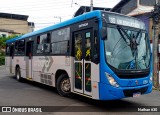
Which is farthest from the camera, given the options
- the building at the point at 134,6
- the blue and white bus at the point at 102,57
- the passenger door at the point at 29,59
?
the building at the point at 134,6

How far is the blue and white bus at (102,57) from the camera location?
771cm

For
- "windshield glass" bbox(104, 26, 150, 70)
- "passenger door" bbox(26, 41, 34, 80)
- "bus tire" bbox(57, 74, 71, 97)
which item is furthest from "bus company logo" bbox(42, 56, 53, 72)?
"windshield glass" bbox(104, 26, 150, 70)

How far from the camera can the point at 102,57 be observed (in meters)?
7.71

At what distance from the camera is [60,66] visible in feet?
33.9

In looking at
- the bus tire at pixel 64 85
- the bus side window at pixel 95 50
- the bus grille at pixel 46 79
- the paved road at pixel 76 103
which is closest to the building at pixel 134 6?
the bus grille at pixel 46 79

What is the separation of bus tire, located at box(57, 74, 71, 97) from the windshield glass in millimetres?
2672

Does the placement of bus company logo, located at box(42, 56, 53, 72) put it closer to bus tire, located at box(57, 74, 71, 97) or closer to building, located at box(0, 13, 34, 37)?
bus tire, located at box(57, 74, 71, 97)

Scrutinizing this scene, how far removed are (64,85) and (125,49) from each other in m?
3.23

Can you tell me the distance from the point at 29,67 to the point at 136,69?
744 cm

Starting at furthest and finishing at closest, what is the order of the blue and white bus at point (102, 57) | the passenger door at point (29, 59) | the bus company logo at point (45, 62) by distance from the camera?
the passenger door at point (29, 59) < the bus company logo at point (45, 62) < the blue and white bus at point (102, 57)

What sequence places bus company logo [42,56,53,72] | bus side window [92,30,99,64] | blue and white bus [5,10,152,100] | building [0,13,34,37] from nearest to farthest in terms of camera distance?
blue and white bus [5,10,152,100] → bus side window [92,30,99,64] → bus company logo [42,56,53,72] → building [0,13,34,37]

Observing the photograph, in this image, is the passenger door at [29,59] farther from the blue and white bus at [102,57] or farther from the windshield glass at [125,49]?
the windshield glass at [125,49]

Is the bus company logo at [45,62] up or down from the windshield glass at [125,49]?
down

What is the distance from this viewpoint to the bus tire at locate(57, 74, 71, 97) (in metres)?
9.99
